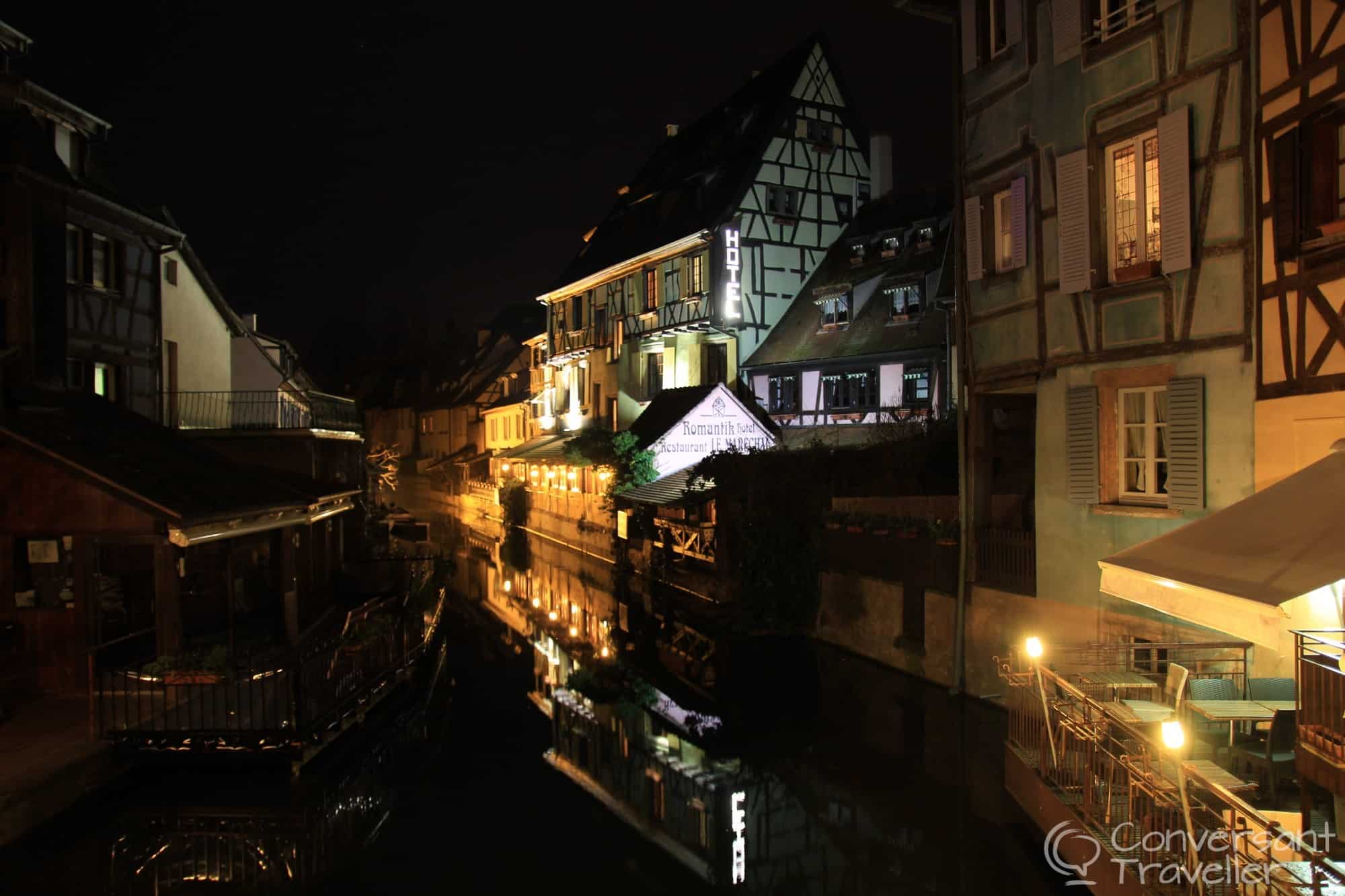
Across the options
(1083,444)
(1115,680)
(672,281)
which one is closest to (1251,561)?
(1115,680)

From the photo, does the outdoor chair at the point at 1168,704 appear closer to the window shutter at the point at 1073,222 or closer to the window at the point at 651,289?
the window shutter at the point at 1073,222

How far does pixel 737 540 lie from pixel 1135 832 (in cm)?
1442

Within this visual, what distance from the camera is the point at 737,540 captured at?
21.2m

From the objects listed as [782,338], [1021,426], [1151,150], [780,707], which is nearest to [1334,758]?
[1151,150]

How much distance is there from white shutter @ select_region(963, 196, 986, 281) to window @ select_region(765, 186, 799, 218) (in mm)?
18981

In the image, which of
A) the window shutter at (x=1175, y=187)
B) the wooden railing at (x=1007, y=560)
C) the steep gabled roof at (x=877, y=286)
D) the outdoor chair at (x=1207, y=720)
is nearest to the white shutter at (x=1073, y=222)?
the window shutter at (x=1175, y=187)

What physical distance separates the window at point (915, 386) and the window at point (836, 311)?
3810 millimetres

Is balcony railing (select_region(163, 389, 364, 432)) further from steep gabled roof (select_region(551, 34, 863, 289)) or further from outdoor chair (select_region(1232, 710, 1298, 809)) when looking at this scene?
outdoor chair (select_region(1232, 710, 1298, 809))

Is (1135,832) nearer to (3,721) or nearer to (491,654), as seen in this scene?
(3,721)

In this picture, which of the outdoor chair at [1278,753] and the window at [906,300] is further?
the window at [906,300]

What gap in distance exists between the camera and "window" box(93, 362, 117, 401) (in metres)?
18.7

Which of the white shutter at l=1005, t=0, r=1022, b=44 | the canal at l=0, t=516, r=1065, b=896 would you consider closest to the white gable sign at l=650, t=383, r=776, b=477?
the canal at l=0, t=516, r=1065, b=896

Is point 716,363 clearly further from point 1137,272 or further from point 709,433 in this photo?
point 1137,272

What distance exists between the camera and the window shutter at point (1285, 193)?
8922 mm
